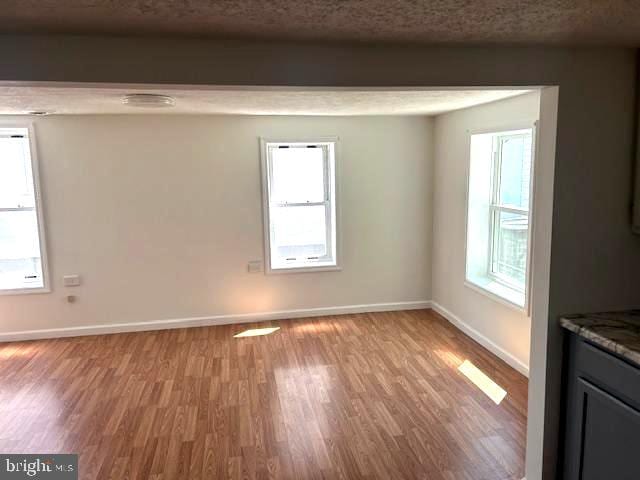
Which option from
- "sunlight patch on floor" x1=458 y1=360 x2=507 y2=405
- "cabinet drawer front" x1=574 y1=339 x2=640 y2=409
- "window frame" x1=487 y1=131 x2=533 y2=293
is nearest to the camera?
"cabinet drawer front" x1=574 y1=339 x2=640 y2=409

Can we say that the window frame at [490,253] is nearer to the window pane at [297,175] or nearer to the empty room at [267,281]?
the empty room at [267,281]

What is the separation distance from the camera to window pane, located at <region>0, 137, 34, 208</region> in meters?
4.35

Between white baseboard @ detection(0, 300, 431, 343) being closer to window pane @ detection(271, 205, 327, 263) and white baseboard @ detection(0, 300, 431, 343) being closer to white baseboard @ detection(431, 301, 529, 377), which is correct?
white baseboard @ detection(431, 301, 529, 377)

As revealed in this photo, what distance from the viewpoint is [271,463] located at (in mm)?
2559

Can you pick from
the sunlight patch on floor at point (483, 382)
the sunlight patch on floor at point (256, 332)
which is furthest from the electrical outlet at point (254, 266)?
the sunlight patch on floor at point (483, 382)

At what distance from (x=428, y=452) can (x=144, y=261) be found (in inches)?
128

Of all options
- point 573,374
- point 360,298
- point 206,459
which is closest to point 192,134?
point 360,298

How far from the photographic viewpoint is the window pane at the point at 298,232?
4914 mm

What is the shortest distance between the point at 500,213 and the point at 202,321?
313 cm

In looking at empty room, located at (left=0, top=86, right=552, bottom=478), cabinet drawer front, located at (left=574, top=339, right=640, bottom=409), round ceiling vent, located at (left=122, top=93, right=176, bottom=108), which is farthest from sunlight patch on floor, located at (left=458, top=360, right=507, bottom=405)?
round ceiling vent, located at (left=122, top=93, right=176, bottom=108)

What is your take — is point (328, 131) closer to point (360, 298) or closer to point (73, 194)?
point (360, 298)

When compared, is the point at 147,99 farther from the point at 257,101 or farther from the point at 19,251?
the point at 19,251

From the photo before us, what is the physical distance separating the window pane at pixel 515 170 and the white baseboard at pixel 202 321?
1.80m

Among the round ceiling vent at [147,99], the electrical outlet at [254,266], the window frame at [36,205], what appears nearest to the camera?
the round ceiling vent at [147,99]
